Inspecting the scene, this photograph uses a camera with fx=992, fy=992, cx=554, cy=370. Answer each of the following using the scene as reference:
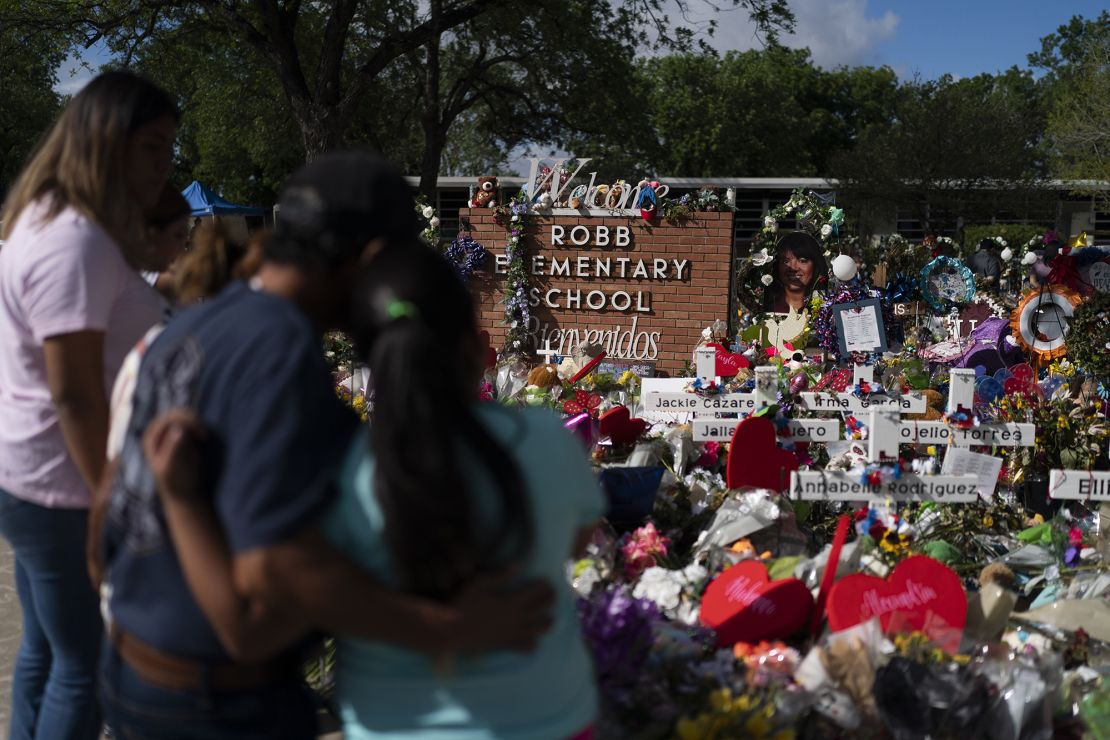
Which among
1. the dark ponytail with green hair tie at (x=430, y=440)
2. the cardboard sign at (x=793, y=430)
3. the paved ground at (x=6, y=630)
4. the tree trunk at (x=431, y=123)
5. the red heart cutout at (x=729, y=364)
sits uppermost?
the tree trunk at (x=431, y=123)

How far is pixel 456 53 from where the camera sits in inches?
775

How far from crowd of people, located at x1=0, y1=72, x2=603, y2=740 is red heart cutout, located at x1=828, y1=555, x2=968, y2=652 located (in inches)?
56.2

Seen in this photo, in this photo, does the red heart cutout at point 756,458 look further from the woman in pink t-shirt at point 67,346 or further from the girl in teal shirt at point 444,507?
the girl in teal shirt at point 444,507

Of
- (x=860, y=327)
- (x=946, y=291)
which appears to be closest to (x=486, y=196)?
(x=860, y=327)

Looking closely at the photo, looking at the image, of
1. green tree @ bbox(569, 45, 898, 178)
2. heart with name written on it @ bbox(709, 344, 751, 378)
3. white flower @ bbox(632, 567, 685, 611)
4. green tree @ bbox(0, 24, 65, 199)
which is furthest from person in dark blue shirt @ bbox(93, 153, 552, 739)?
green tree @ bbox(569, 45, 898, 178)

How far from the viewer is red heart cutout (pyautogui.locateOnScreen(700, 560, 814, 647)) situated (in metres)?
2.73

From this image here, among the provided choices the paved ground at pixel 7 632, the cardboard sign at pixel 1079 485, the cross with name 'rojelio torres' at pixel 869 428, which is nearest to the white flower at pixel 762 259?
the cross with name 'rojelio torres' at pixel 869 428

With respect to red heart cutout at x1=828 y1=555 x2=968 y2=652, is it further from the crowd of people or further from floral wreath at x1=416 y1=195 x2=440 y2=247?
floral wreath at x1=416 y1=195 x2=440 y2=247

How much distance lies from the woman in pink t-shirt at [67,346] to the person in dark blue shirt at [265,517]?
54 centimetres

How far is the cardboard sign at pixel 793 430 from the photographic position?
4.10 metres

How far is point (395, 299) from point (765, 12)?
13.0 m

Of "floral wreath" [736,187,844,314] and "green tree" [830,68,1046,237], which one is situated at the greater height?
"green tree" [830,68,1046,237]

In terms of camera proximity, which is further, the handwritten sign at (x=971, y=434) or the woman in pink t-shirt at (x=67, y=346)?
the handwritten sign at (x=971, y=434)

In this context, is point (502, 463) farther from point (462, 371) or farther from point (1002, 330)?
point (1002, 330)
